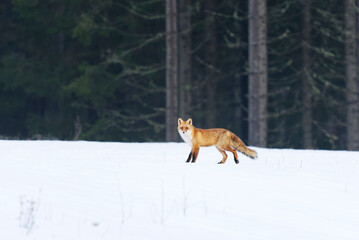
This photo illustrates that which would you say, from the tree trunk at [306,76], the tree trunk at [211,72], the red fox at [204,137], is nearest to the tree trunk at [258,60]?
the tree trunk at [306,76]

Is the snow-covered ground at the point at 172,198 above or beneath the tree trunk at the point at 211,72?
beneath

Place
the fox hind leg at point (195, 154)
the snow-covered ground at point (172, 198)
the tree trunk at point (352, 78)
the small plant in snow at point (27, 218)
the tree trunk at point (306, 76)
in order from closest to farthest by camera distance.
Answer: the small plant in snow at point (27, 218) → the snow-covered ground at point (172, 198) → the fox hind leg at point (195, 154) → the tree trunk at point (352, 78) → the tree trunk at point (306, 76)

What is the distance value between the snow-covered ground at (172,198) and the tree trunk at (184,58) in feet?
41.8

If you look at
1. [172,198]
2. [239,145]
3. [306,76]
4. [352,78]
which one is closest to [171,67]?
[352,78]

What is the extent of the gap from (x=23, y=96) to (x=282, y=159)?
23.3 m

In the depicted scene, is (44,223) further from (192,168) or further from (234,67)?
(234,67)

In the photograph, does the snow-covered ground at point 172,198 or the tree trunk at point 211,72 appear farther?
the tree trunk at point 211,72

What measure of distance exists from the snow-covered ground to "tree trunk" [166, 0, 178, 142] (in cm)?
1016

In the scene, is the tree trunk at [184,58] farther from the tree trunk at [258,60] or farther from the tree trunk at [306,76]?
the tree trunk at [306,76]

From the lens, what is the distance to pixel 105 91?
86.3 ft

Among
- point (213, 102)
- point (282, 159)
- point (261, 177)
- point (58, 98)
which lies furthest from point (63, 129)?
point (261, 177)

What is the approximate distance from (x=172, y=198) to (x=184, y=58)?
692 inches

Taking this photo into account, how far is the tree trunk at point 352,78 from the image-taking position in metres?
22.8

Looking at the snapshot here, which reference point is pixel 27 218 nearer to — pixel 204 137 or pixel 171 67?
pixel 204 137
